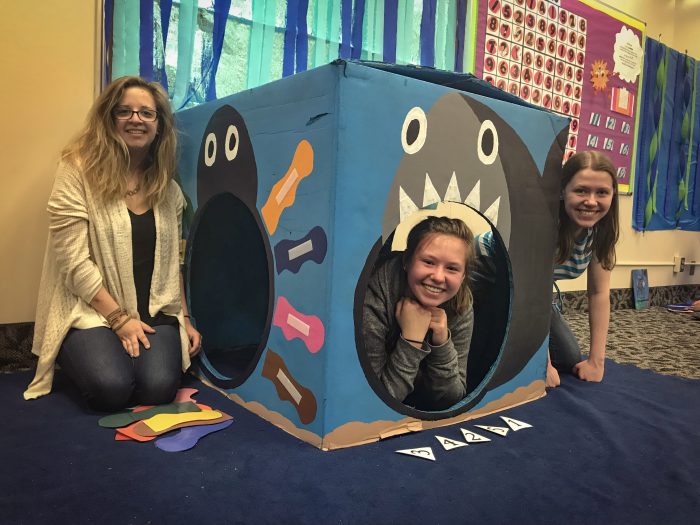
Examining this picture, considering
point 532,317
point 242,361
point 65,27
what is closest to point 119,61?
point 65,27

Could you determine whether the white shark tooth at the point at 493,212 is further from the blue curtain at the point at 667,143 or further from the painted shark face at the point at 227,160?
the blue curtain at the point at 667,143

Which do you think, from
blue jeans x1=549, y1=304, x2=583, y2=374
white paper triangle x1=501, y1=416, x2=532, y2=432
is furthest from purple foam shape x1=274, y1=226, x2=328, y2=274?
blue jeans x1=549, y1=304, x2=583, y2=374

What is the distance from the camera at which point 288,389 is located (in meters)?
1.27

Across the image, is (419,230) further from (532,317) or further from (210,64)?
(210,64)

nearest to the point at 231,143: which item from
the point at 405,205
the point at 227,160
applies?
the point at 227,160

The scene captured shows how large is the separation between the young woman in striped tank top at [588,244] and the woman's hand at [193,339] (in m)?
1.10

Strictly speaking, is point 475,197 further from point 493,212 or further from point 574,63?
point 574,63

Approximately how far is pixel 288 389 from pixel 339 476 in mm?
263

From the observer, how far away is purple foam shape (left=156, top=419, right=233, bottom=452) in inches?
46.4

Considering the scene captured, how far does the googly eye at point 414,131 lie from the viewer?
1.22 m

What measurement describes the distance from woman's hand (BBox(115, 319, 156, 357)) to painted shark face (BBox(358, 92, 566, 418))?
0.69 m

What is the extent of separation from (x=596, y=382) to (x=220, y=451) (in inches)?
51.1

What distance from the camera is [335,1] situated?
7.49 ft

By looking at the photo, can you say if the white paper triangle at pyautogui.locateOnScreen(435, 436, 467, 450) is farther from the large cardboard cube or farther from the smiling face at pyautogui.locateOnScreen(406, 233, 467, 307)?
the smiling face at pyautogui.locateOnScreen(406, 233, 467, 307)
